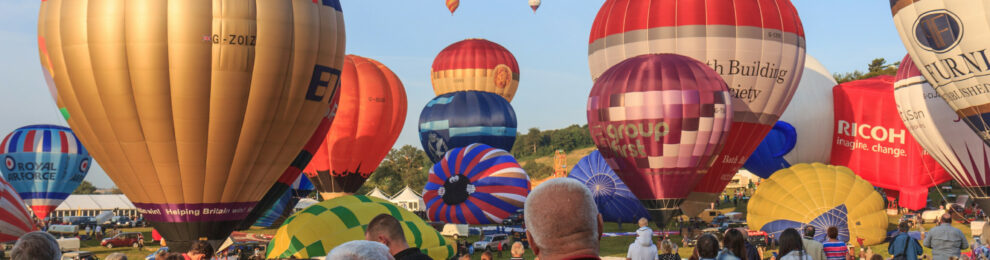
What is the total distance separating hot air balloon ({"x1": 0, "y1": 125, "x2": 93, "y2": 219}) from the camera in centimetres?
3322

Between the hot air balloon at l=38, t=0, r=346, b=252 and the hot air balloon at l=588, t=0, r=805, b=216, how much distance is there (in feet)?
32.3

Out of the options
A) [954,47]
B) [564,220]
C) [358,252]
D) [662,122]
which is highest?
[954,47]

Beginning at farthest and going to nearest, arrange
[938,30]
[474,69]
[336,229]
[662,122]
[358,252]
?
[474,69], [662,122], [938,30], [336,229], [358,252]

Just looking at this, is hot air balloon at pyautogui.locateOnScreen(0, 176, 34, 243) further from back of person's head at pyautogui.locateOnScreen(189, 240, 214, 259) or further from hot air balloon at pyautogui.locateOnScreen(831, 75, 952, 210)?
hot air balloon at pyautogui.locateOnScreen(831, 75, 952, 210)

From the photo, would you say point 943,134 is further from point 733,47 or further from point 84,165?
point 84,165

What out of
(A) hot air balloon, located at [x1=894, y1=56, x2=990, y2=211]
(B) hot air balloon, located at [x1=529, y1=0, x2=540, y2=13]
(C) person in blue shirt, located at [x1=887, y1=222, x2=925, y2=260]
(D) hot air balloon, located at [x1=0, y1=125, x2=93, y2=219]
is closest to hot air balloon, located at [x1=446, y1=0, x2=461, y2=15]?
(B) hot air balloon, located at [x1=529, y1=0, x2=540, y2=13]

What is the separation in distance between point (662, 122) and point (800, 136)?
13182 millimetres

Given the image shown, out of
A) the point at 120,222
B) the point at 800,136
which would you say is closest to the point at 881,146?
the point at 800,136

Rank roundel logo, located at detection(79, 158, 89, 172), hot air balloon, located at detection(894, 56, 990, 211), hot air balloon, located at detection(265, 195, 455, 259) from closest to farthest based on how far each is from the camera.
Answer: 1. hot air balloon, located at detection(265, 195, 455, 259)
2. hot air balloon, located at detection(894, 56, 990, 211)
3. roundel logo, located at detection(79, 158, 89, 172)

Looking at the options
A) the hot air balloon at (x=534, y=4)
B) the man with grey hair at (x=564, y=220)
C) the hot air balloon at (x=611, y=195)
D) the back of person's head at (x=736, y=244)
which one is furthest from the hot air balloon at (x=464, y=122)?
the man with grey hair at (x=564, y=220)

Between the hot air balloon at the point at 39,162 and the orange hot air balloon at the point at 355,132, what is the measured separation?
501 inches

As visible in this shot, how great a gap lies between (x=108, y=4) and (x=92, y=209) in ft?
133

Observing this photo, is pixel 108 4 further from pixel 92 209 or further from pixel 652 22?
pixel 92 209

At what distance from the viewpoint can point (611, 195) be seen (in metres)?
27.1
